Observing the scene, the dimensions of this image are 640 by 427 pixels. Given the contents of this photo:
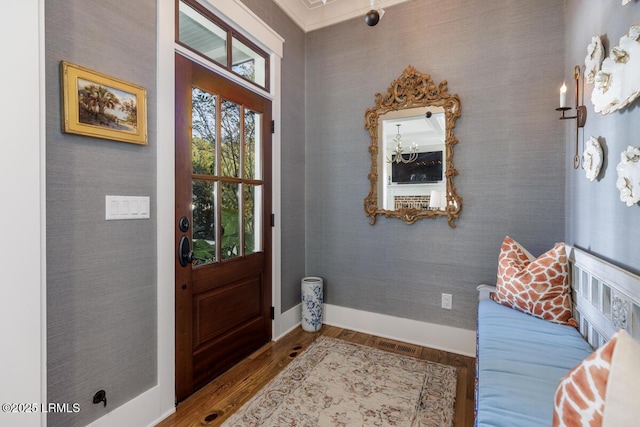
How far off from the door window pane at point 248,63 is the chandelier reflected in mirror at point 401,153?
1248 millimetres

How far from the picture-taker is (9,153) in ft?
3.51

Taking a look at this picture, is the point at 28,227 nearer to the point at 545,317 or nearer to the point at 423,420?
the point at 423,420

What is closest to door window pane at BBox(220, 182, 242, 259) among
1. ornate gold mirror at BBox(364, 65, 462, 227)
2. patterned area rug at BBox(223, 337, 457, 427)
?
patterned area rug at BBox(223, 337, 457, 427)

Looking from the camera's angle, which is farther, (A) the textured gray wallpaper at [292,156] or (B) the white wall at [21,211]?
(A) the textured gray wallpaper at [292,156]

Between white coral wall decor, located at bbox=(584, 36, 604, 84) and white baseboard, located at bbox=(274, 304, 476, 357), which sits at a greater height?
white coral wall decor, located at bbox=(584, 36, 604, 84)

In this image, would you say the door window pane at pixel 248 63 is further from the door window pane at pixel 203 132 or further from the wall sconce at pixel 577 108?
the wall sconce at pixel 577 108

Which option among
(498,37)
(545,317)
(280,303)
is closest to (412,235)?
(545,317)

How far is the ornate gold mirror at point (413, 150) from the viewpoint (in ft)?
7.78

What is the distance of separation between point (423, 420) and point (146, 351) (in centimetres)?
157

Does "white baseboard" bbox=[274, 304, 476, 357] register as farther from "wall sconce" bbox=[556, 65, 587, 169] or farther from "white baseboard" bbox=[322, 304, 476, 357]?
"wall sconce" bbox=[556, 65, 587, 169]

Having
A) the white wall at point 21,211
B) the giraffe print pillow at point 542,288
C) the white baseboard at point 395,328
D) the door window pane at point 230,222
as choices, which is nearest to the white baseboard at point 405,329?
the white baseboard at point 395,328

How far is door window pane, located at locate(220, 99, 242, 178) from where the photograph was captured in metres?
2.08

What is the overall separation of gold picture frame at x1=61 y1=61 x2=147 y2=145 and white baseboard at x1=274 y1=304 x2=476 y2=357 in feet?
6.34

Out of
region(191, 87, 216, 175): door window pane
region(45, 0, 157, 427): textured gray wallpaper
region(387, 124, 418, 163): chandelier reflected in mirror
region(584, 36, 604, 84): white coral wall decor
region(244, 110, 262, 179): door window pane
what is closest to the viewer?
region(45, 0, 157, 427): textured gray wallpaper
